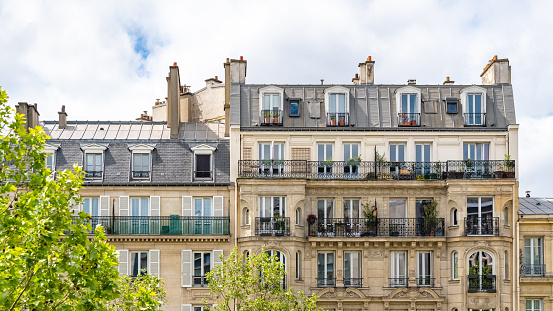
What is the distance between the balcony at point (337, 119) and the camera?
4359 cm

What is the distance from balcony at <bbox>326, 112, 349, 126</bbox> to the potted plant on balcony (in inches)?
219

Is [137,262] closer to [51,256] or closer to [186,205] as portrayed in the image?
[186,205]

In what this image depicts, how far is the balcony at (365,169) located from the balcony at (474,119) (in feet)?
6.63

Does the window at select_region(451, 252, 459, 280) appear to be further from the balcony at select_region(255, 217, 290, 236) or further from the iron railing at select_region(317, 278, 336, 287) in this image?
the balcony at select_region(255, 217, 290, 236)

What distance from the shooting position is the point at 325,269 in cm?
4256

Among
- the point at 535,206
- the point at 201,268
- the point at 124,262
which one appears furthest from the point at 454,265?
the point at 124,262

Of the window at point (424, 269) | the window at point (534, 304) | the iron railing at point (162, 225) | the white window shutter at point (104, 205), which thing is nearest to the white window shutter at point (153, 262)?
the iron railing at point (162, 225)

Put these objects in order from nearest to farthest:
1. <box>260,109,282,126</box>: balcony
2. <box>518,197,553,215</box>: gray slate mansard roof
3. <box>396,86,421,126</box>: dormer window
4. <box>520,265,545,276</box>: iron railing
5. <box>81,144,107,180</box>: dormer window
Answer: <box>520,265,545,276</box>: iron railing, <box>260,109,282,126</box>: balcony, <box>396,86,421,126</box>: dormer window, <box>81,144,107,180</box>: dormer window, <box>518,197,553,215</box>: gray slate mansard roof

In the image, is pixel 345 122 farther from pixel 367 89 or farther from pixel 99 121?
pixel 99 121

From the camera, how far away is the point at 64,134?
1818 inches

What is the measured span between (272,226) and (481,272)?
383 inches

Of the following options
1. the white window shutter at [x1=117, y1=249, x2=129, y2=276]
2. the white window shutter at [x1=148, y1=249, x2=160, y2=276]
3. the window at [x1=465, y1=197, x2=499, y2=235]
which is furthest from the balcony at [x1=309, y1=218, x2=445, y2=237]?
the white window shutter at [x1=117, y1=249, x2=129, y2=276]

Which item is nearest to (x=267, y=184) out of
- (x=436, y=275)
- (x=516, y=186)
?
(x=436, y=275)

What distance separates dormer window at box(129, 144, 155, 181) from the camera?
43.9 m
